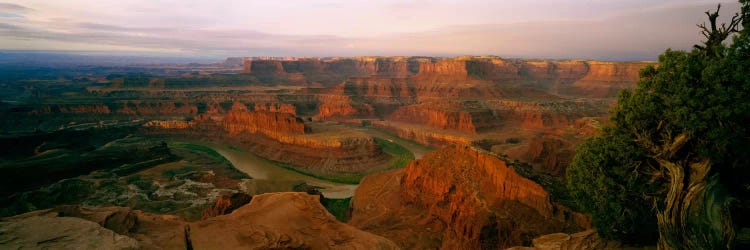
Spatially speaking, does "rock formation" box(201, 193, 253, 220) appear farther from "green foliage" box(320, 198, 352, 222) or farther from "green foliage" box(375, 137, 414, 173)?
"green foliage" box(375, 137, 414, 173)

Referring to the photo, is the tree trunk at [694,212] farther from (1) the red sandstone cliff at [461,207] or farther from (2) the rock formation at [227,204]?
(2) the rock formation at [227,204]

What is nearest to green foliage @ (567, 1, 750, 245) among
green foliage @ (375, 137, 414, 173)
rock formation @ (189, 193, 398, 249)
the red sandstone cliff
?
rock formation @ (189, 193, 398, 249)

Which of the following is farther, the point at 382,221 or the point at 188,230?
the point at 382,221

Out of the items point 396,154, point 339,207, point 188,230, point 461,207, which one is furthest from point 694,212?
point 396,154

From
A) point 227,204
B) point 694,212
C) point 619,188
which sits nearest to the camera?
point 694,212

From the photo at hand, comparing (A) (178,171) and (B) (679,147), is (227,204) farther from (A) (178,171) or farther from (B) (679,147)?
(B) (679,147)

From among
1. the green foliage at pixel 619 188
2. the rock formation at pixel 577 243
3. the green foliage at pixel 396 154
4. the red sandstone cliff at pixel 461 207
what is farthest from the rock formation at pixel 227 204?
the green foliage at pixel 396 154

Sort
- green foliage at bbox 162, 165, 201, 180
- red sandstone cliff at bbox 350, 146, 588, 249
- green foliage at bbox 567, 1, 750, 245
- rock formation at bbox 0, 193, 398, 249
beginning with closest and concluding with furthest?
rock formation at bbox 0, 193, 398, 249 → green foliage at bbox 567, 1, 750, 245 → red sandstone cliff at bbox 350, 146, 588, 249 → green foliage at bbox 162, 165, 201, 180
